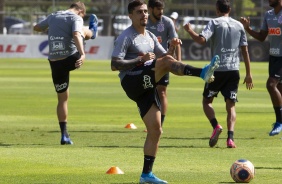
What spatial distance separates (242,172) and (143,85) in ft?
4.80

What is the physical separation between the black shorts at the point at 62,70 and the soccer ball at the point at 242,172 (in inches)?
210

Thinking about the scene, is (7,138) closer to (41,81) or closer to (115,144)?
(115,144)

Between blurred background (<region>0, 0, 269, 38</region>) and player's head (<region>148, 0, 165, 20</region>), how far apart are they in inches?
1653

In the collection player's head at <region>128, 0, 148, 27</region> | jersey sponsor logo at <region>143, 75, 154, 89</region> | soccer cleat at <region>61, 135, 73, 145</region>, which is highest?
player's head at <region>128, 0, 148, 27</region>

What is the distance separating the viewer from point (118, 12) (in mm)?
62000

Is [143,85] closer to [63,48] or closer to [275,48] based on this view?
[63,48]

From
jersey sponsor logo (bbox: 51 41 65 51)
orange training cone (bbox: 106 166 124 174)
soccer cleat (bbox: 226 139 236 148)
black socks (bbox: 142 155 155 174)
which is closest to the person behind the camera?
black socks (bbox: 142 155 155 174)

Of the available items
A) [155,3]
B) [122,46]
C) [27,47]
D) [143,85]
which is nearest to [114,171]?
[143,85]

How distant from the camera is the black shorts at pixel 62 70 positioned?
15266 millimetres

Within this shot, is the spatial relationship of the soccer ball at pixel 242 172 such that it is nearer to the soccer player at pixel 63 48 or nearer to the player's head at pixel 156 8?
the soccer player at pixel 63 48

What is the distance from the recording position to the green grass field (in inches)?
447

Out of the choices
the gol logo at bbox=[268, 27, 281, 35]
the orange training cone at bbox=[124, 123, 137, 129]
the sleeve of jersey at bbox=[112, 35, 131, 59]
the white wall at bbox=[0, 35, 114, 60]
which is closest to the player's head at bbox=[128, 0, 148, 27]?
the sleeve of jersey at bbox=[112, 35, 131, 59]

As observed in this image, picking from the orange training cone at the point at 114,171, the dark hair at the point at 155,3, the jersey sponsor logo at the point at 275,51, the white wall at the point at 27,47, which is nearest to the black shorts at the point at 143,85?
the orange training cone at the point at 114,171

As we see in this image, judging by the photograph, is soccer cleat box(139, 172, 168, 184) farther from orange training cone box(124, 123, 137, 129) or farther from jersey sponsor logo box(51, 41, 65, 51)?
orange training cone box(124, 123, 137, 129)
